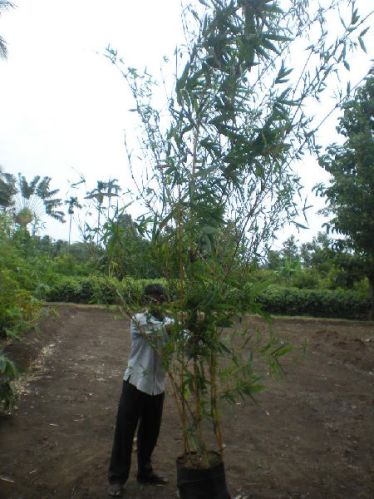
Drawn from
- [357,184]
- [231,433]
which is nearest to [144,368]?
[231,433]

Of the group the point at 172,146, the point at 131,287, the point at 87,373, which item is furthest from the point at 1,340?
the point at 172,146

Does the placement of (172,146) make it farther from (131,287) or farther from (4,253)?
(4,253)

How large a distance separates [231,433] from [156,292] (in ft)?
8.10

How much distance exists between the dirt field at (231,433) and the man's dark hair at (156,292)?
854 mm

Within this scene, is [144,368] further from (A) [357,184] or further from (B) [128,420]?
(A) [357,184]

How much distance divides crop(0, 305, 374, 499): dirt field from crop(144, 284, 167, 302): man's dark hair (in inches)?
33.6

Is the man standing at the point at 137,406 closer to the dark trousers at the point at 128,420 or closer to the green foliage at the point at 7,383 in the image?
the dark trousers at the point at 128,420

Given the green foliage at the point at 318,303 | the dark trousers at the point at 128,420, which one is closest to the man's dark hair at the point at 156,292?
the dark trousers at the point at 128,420

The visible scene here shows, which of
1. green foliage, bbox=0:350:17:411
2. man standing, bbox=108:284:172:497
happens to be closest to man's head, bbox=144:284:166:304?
man standing, bbox=108:284:172:497

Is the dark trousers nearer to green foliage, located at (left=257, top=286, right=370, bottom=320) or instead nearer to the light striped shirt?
the light striped shirt

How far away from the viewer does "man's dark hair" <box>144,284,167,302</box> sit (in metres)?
3.54

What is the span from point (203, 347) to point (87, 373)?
5.29 meters

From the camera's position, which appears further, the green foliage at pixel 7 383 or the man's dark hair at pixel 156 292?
the green foliage at pixel 7 383

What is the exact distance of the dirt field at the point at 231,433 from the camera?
13.6 ft
